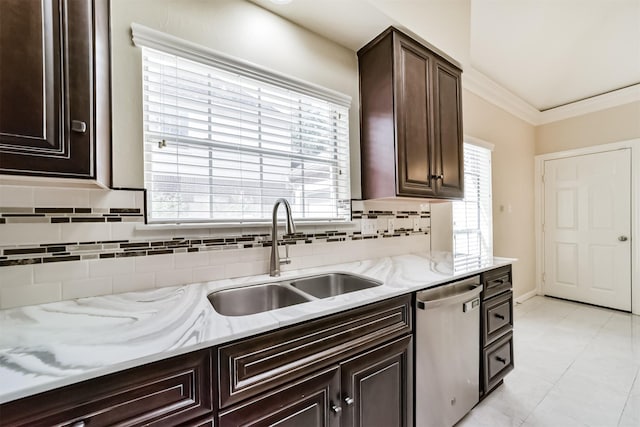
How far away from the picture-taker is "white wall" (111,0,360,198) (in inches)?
47.3

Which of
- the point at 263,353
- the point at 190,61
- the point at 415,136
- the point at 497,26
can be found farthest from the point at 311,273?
the point at 497,26

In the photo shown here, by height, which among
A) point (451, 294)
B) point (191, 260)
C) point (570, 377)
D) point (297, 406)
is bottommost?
point (570, 377)

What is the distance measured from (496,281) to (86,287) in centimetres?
229

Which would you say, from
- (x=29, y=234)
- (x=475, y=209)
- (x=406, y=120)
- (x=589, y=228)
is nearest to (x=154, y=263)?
(x=29, y=234)

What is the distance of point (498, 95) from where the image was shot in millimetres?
3160

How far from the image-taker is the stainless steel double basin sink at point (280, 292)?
1253 mm

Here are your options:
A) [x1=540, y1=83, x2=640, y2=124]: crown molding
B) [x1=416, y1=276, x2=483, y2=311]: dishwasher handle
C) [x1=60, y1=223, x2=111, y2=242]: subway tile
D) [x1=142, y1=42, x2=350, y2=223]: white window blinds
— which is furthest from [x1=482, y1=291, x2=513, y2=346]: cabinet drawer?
[x1=540, y1=83, x2=640, y2=124]: crown molding

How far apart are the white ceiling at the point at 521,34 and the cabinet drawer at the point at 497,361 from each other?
7.06ft

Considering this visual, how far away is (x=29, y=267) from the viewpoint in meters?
1.01

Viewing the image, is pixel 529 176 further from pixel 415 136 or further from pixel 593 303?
pixel 415 136

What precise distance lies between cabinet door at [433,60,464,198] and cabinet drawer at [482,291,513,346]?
Result: 2.67ft

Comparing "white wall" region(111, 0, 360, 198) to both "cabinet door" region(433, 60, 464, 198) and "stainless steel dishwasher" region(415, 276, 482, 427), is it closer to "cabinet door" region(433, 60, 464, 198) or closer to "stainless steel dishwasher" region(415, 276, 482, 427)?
"cabinet door" region(433, 60, 464, 198)

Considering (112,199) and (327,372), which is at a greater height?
(112,199)

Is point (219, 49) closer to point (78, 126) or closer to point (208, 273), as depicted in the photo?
point (78, 126)
